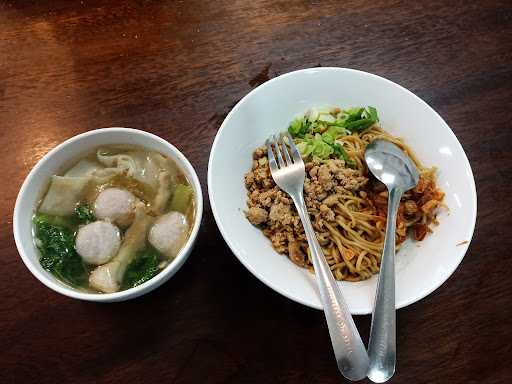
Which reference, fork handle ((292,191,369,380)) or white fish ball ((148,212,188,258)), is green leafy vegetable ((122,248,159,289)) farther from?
fork handle ((292,191,369,380))

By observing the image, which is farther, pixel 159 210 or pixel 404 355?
pixel 404 355

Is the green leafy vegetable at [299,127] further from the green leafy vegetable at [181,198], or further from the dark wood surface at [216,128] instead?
the green leafy vegetable at [181,198]

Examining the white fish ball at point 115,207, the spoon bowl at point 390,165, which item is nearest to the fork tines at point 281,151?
the spoon bowl at point 390,165

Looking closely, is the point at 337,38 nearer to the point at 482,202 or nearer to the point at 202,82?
Answer: the point at 202,82

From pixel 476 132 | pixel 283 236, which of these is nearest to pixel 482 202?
pixel 476 132

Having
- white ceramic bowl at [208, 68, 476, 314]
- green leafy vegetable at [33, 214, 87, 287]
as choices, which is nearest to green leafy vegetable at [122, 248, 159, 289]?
green leafy vegetable at [33, 214, 87, 287]

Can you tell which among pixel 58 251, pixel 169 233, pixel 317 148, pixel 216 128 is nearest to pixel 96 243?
pixel 58 251

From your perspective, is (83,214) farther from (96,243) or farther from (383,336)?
(383,336)
